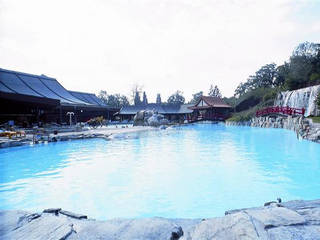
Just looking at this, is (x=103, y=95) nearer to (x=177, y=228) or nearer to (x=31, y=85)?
(x=31, y=85)

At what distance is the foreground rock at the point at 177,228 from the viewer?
160 centimetres

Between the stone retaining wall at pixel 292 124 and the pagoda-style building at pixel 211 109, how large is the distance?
15.3 ft

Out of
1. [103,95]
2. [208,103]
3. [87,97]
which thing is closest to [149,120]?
[208,103]

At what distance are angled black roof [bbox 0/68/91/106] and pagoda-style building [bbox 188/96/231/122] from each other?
17928 millimetres

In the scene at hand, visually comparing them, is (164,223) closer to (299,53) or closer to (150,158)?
(150,158)

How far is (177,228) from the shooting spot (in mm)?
1798

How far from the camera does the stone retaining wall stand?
37.6ft

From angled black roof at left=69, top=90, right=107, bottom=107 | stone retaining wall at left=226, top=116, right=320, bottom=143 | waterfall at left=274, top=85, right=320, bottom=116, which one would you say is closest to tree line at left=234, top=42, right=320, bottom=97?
waterfall at left=274, top=85, right=320, bottom=116

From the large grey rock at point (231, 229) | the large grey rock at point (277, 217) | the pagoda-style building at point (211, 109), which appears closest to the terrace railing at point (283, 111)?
the pagoda-style building at point (211, 109)

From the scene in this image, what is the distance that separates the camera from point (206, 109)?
32.8 metres

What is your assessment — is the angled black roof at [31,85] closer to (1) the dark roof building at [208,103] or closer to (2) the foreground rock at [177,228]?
(1) the dark roof building at [208,103]

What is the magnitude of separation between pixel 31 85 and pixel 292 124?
24.5m

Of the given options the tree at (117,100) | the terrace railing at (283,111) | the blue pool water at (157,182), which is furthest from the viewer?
the tree at (117,100)

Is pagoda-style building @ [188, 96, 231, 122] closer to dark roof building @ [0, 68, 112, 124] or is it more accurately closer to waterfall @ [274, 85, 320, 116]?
waterfall @ [274, 85, 320, 116]
